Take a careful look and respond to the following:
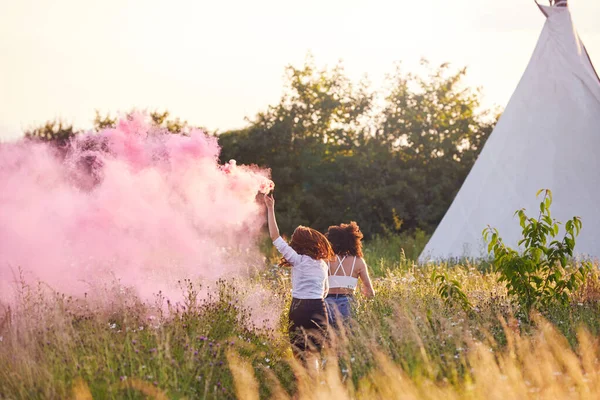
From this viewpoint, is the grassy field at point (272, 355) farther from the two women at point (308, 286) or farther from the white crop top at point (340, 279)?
the white crop top at point (340, 279)

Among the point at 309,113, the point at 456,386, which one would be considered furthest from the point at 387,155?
the point at 456,386

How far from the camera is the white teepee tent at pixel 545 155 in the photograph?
11.8m

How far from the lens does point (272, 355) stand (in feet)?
18.7

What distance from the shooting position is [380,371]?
460 cm

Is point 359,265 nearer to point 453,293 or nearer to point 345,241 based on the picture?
point 345,241

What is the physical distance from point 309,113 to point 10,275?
1544 centimetres

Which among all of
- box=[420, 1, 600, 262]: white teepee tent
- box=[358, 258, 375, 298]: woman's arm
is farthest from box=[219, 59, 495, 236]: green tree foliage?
box=[358, 258, 375, 298]: woman's arm

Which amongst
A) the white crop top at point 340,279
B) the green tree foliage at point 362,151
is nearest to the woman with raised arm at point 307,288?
the white crop top at point 340,279

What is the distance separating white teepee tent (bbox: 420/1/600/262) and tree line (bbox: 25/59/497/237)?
5.96 m

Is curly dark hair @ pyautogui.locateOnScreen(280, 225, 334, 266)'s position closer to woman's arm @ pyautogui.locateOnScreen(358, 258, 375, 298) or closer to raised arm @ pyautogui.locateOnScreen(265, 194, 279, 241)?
raised arm @ pyautogui.locateOnScreen(265, 194, 279, 241)

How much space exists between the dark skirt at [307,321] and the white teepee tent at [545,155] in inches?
280

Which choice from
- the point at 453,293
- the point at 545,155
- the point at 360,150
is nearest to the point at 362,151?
the point at 360,150

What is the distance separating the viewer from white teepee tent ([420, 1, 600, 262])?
11750mm

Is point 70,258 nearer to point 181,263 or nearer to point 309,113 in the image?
point 181,263
